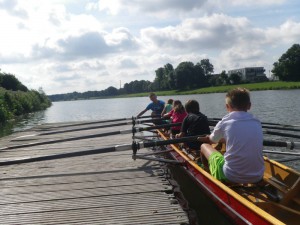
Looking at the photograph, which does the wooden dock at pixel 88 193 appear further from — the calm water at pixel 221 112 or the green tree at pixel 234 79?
the green tree at pixel 234 79

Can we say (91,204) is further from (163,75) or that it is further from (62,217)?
(163,75)

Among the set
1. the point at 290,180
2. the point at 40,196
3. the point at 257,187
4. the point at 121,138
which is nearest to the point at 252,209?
the point at 257,187

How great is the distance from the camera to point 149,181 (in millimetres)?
7480

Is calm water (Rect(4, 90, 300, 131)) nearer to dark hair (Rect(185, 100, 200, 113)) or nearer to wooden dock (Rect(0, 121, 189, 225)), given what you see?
dark hair (Rect(185, 100, 200, 113))

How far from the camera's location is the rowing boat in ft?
15.5

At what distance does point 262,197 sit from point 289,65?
3493 inches

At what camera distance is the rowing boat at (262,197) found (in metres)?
4.73

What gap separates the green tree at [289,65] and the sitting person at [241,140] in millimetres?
87773

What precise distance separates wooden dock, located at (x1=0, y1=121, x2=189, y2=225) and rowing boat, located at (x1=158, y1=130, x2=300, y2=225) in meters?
0.70

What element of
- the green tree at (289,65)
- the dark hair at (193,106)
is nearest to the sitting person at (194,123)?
the dark hair at (193,106)

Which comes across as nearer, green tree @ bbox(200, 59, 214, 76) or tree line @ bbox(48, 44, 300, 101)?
tree line @ bbox(48, 44, 300, 101)

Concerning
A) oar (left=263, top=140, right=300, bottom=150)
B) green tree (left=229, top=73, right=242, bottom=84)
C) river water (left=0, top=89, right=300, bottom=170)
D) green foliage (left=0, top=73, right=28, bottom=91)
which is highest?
green foliage (left=0, top=73, right=28, bottom=91)

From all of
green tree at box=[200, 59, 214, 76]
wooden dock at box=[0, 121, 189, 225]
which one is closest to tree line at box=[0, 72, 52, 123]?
wooden dock at box=[0, 121, 189, 225]

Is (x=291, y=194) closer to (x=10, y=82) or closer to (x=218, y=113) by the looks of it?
(x=218, y=113)
